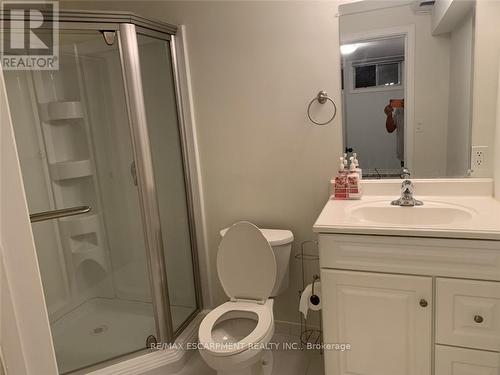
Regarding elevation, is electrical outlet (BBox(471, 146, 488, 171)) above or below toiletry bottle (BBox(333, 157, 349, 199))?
above

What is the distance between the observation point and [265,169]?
2051 millimetres

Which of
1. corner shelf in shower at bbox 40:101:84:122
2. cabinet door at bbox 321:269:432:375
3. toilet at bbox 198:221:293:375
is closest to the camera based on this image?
cabinet door at bbox 321:269:432:375

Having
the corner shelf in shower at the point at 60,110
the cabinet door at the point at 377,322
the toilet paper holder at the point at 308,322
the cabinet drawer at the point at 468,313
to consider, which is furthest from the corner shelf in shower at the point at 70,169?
the cabinet drawer at the point at 468,313

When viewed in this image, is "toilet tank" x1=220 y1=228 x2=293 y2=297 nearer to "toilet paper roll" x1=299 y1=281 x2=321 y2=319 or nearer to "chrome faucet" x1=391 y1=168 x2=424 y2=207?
"toilet paper roll" x1=299 y1=281 x2=321 y2=319

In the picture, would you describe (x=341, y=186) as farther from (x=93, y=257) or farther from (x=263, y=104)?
(x=93, y=257)

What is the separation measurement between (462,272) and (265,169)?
112 centimetres

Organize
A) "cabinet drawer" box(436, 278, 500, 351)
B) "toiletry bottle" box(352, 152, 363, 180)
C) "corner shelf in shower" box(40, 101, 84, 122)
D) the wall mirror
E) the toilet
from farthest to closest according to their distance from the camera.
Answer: "corner shelf in shower" box(40, 101, 84, 122) < "toiletry bottle" box(352, 152, 363, 180) < the toilet < the wall mirror < "cabinet drawer" box(436, 278, 500, 351)

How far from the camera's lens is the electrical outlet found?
1.63 meters

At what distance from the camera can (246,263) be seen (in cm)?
184

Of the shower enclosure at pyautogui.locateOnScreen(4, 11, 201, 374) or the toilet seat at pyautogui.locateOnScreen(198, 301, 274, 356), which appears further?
the shower enclosure at pyautogui.locateOnScreen(4, 11, 201, 374)

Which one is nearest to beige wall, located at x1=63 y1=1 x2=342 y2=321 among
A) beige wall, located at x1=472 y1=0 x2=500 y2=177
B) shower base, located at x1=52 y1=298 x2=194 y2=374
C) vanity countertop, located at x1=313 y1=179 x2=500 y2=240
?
vanity countertop, located at x1=313 y1=179 x2=500 y2=240

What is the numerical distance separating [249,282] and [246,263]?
0.34ft

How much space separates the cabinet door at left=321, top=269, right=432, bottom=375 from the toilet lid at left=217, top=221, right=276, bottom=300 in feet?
1.32

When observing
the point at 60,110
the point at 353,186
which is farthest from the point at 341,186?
the point at 60,110
